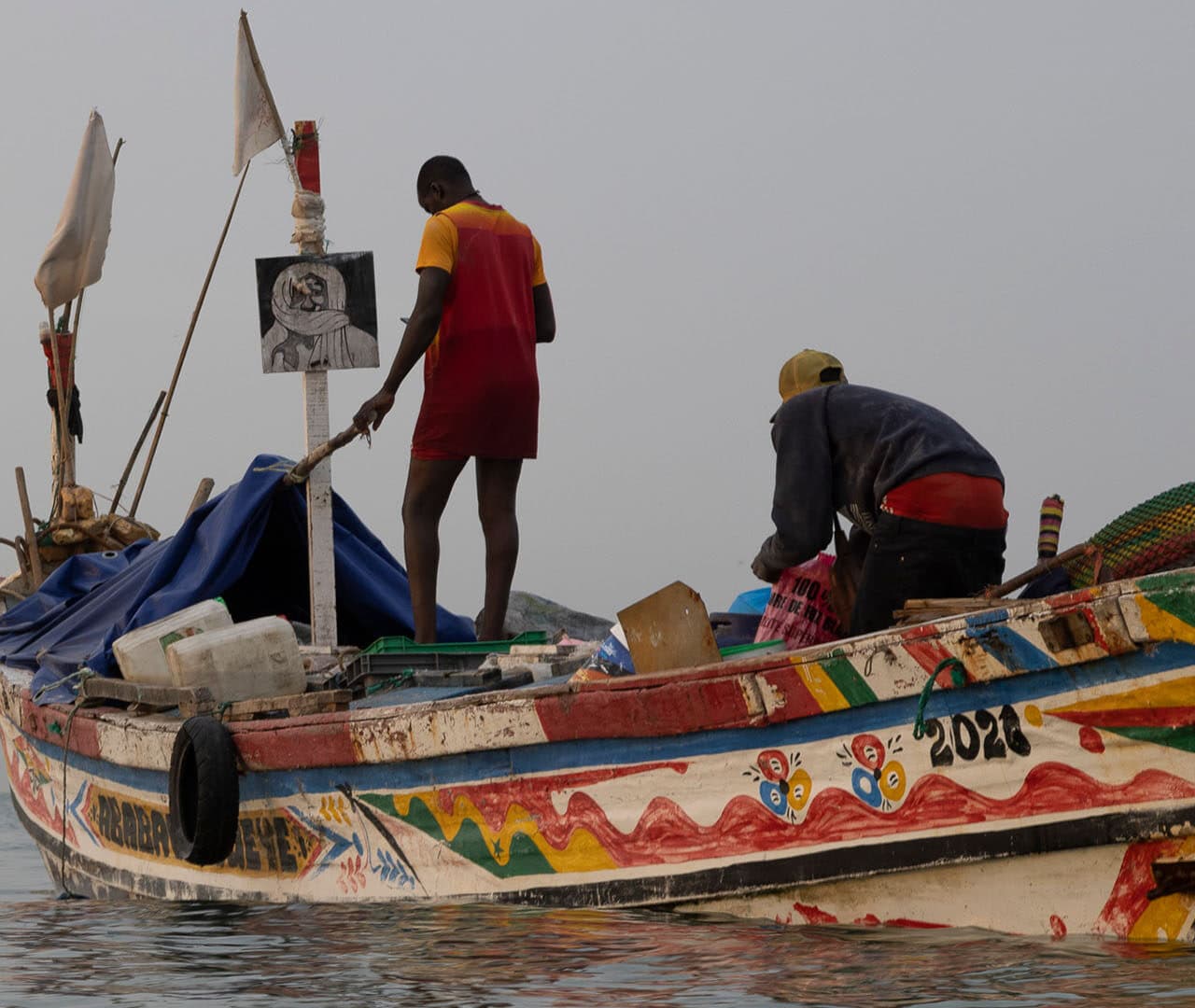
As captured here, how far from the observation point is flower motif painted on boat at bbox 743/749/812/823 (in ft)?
13.3

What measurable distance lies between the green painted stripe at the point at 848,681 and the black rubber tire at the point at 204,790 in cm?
224

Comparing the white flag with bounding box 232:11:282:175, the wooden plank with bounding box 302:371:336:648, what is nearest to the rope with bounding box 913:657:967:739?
the wooden plank with bounding box 302:371:336:648

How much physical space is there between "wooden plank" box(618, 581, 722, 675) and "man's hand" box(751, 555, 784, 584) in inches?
15.2

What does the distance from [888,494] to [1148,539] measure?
725mm

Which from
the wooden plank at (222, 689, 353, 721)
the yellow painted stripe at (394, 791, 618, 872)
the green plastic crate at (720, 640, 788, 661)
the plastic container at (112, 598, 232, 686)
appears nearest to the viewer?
the yellow painted stripe at (394, 791, 618, 872)

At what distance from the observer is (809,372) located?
16.4ft

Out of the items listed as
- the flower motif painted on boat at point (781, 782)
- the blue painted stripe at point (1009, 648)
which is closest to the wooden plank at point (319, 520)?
the flower motif painted on boat at point (781, 782)

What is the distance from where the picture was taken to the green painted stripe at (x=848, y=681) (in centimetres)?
389

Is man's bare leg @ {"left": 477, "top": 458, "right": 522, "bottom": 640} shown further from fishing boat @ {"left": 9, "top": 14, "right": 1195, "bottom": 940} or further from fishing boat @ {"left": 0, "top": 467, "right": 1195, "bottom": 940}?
fishing boat @ {"left": 0, "top": 467, "right": 1195, "bottom": 940}

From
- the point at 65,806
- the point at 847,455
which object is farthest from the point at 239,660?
the point at 847,455

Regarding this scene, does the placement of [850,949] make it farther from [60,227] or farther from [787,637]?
[60,227]

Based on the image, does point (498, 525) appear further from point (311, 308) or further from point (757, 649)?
point (757, 649)

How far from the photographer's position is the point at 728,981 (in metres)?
3.67

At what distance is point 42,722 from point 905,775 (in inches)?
160
